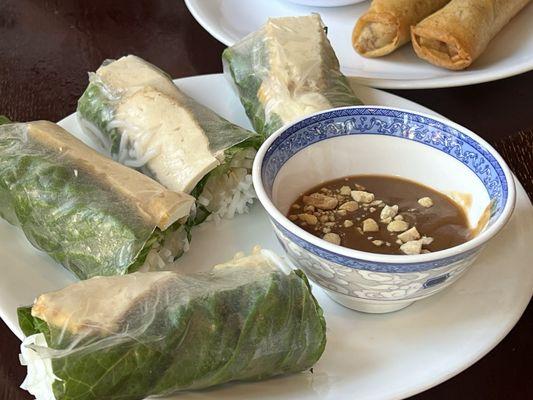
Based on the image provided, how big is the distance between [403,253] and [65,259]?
805 millimetres

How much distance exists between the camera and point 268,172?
1910mm

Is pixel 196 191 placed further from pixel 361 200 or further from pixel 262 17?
pixel 262 17

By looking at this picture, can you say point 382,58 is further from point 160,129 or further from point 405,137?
point 160,129

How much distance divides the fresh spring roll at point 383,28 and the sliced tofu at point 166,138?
0.86m

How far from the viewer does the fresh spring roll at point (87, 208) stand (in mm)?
1904

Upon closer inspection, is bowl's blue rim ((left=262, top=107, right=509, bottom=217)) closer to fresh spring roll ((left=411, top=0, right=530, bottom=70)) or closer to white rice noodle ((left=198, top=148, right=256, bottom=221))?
white rice noodle ((left=198, top=148, right=256, bottom=221))

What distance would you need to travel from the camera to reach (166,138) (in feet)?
7.32

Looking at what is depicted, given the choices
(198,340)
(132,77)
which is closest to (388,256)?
(198,340)

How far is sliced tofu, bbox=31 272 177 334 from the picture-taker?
153cm

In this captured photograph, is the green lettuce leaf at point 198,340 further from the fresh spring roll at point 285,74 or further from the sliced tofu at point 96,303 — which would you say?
the fresh spring roll at point 285,74

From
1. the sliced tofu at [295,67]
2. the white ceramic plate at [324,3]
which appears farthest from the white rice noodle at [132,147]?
the white ceramic plate at [324,3]

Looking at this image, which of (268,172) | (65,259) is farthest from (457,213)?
(65,259)

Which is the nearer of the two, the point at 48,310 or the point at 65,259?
the point at 48,310

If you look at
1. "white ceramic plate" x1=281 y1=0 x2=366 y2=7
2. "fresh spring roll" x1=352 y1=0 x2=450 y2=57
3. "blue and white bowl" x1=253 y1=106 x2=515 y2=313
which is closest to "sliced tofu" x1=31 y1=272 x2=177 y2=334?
"blue and white bowl" x1=253 y1=106 x2=515 y2=313
